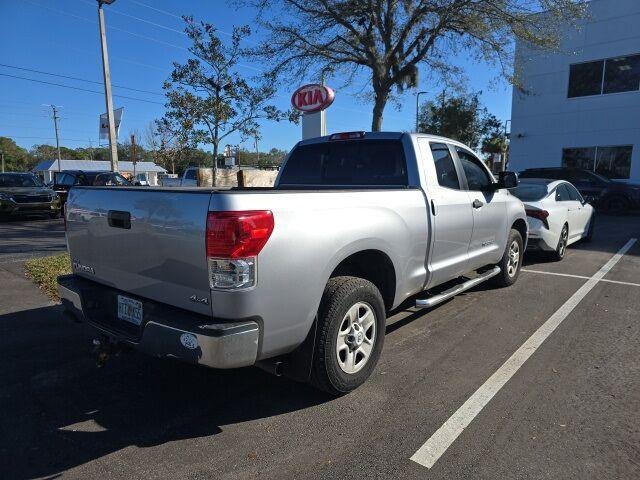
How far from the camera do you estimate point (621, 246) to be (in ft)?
33.1

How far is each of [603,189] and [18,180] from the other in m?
21.4

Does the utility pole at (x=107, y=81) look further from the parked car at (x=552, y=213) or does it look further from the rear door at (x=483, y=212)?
the rear door at (x=483, y=212)

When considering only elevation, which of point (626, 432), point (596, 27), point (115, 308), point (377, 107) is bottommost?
point (626, 432)

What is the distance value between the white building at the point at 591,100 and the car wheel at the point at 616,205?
3.84 meters

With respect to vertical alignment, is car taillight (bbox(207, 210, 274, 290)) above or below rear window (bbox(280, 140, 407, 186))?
below

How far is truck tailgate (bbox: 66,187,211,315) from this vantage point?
2.60 meters

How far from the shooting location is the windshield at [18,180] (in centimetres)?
1545

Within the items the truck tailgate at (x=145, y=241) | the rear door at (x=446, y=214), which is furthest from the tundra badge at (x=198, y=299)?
the rear door at (x=446, y=214)

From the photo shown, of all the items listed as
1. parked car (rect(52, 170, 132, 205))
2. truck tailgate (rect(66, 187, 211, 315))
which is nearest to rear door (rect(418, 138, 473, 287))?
truck tailgate (rect(66, 187, 211, 315))

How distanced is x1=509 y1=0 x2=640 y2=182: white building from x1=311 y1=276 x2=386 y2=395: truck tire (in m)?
18.9

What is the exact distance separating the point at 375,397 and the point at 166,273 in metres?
1.74

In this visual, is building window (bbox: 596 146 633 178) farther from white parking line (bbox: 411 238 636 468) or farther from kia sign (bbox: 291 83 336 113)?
white parking line (bbox: 411 238 636 468)

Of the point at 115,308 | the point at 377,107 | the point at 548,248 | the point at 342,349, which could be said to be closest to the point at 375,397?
the point at 342,349

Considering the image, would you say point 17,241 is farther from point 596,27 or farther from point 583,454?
point 596,27
